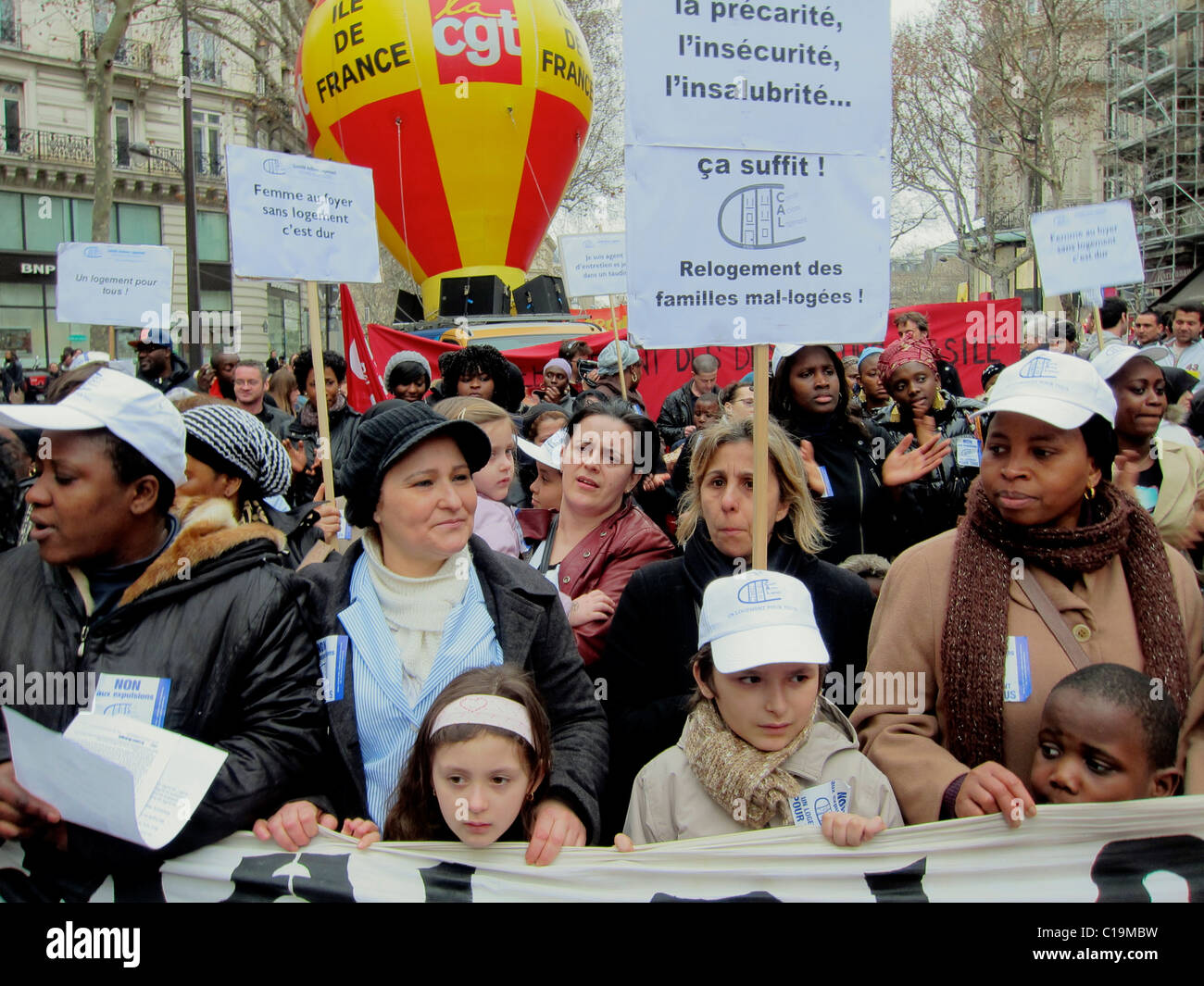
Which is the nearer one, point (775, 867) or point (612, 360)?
point (775, 867)

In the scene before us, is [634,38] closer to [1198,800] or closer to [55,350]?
[1198,800]

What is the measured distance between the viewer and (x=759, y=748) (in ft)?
8.36

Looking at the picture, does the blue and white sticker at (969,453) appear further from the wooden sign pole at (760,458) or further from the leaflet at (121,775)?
the leaflet at (121,775)

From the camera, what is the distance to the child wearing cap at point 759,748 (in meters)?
2.46

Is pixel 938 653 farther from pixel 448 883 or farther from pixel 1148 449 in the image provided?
pixel 1148 449

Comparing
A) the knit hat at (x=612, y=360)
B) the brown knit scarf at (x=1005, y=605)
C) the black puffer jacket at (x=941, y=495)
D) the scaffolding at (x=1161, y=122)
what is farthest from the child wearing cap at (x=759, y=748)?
the scaffolding at (x=1161, y=122)

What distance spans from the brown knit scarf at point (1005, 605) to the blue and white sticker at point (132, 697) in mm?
1893

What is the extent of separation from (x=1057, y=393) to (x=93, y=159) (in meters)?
46.1

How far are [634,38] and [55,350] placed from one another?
135ft

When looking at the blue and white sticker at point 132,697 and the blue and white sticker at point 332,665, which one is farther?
the blue and white sticker at point 332,665

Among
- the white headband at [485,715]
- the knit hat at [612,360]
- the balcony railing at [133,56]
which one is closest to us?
the white headband at [485,715]

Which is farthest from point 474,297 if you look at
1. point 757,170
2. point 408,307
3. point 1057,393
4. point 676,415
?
point 1057,393

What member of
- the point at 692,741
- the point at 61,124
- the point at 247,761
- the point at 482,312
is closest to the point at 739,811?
the point at 692,741
